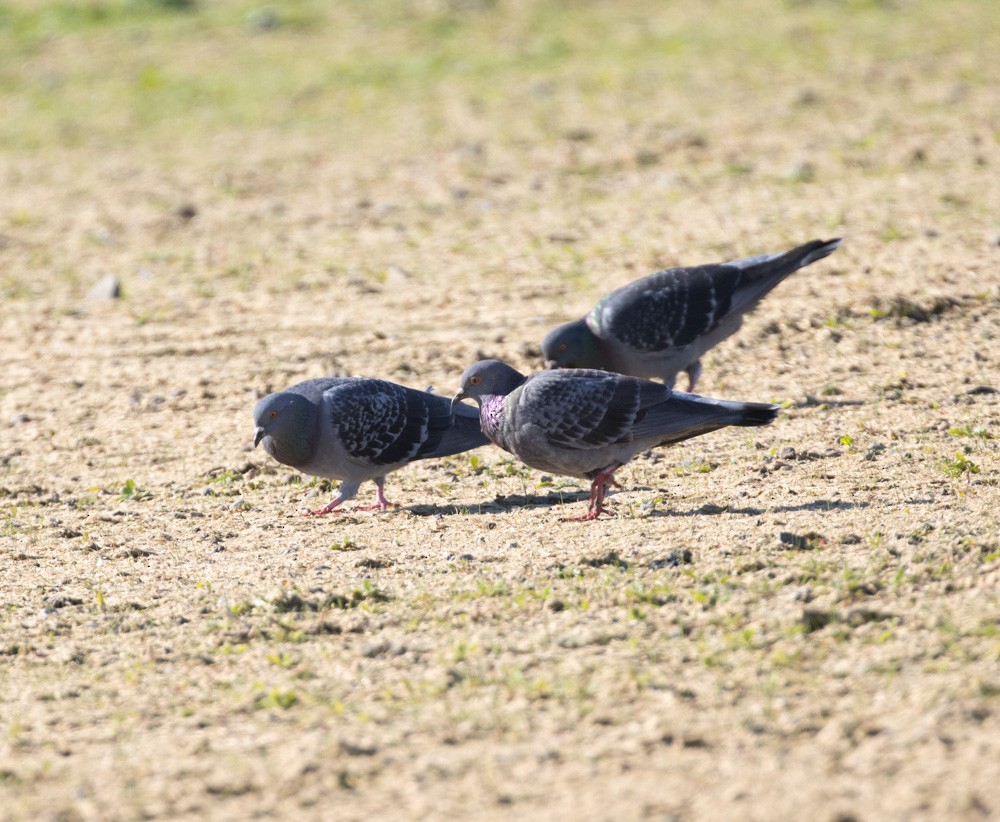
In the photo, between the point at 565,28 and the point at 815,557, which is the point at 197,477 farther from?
the point at 565,28

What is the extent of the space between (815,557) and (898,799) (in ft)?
6.14

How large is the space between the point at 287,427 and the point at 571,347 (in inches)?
75.1

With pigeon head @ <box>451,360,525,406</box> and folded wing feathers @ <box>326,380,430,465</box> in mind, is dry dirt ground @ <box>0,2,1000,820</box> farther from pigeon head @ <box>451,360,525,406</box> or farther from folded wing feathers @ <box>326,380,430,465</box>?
pigeon head @ <box>451,360,525,406</box>

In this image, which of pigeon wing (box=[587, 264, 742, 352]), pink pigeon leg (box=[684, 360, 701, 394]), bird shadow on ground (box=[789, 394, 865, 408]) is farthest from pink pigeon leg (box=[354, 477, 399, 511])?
bird shadow on ground (box=[789, 394, 865, 408])

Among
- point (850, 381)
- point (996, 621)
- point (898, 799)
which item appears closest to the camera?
point (898, 799)

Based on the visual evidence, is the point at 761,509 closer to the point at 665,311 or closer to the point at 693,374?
the point at 665,311

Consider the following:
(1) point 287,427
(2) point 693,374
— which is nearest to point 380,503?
(1) point 287,427

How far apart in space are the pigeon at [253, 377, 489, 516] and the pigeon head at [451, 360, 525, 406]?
25 centimetres

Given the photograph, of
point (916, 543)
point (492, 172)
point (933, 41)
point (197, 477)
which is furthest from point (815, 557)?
point (933, 41)

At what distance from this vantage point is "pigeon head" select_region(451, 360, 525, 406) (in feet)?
23.7

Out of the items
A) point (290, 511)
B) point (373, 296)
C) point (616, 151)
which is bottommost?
point (290, 511)

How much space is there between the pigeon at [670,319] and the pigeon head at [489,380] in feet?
3.34

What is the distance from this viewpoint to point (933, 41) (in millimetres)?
15461

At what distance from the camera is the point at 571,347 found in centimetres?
827
